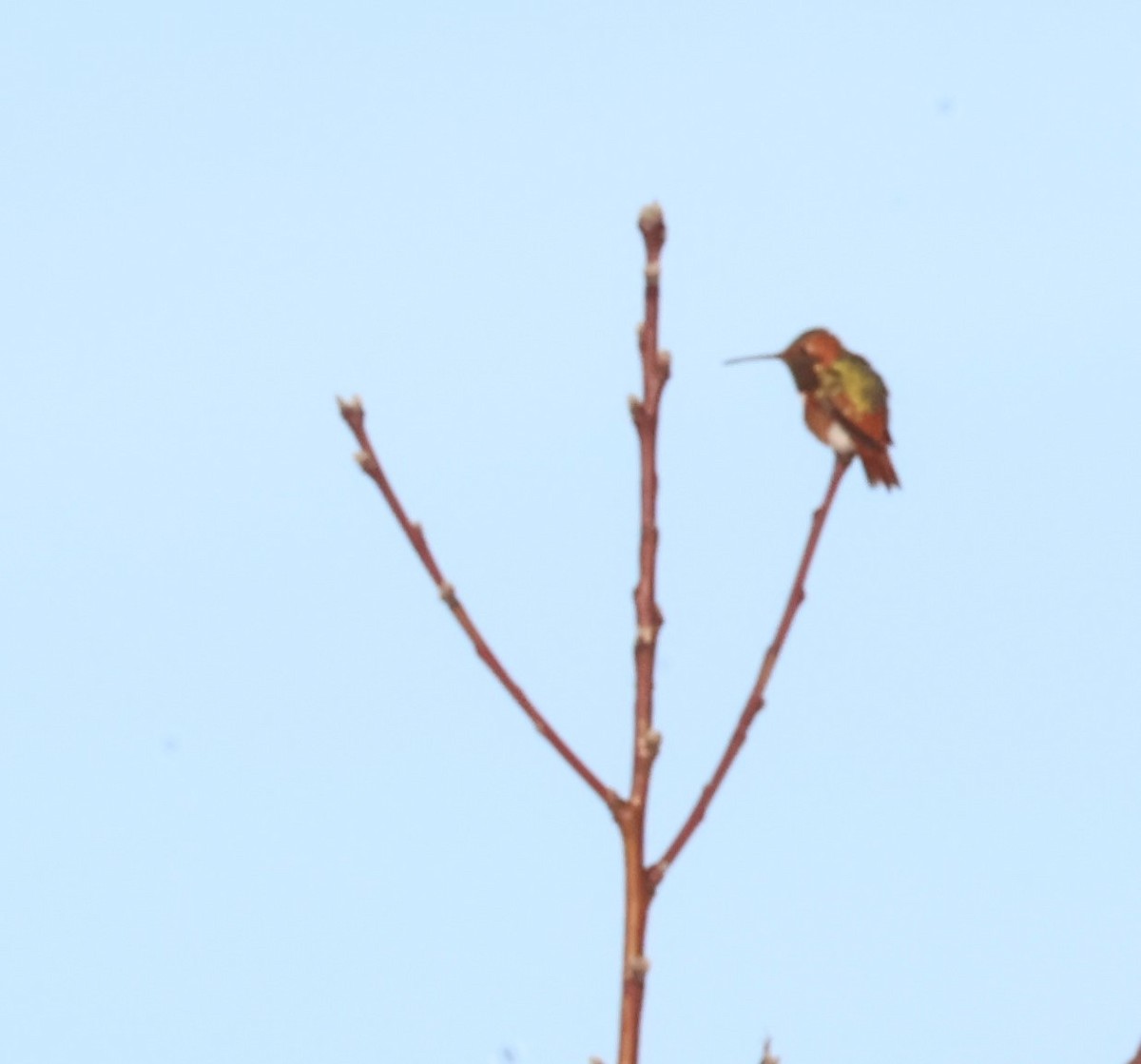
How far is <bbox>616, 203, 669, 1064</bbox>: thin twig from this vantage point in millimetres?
2924

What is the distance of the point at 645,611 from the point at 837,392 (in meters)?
1.28

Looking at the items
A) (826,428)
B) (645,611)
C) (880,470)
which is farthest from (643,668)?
(880,470)

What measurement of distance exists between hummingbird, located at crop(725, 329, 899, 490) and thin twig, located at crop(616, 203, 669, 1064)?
928 mm

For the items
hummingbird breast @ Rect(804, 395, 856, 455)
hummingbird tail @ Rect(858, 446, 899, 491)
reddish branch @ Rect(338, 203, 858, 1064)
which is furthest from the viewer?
hummingbird tail @ Rect(858, 446, 899, 491)

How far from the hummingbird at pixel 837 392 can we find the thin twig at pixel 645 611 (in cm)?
93

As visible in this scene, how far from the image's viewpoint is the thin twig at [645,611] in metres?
2.92

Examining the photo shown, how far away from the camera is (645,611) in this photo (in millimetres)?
2938

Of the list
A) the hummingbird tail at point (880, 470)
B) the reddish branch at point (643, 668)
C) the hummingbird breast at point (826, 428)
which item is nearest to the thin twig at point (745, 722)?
the reddish branch at point (643, 668)

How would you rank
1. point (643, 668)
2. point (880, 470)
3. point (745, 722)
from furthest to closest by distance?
point (880, 470), point (745, 722), point (643, 668)

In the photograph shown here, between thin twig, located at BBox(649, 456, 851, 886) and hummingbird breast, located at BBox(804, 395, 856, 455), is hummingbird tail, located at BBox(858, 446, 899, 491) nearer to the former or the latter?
hummingbird breast, located at BBox(804, 395, 856, 455)

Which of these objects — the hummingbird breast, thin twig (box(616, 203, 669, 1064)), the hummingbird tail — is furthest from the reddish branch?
the hummingbird tail

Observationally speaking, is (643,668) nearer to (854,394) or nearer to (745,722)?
(745,722)

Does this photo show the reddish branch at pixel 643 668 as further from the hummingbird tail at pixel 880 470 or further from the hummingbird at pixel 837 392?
the hummingbird tail at pixel 880 470

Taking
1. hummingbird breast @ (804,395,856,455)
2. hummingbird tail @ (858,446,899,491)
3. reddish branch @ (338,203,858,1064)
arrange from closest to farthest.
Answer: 1. reddish branch @ (338,203,858,1064)
2. hummingbird breast @ (804,395,856,455)
3. hummingbird tail @ (858,446,899,491)
